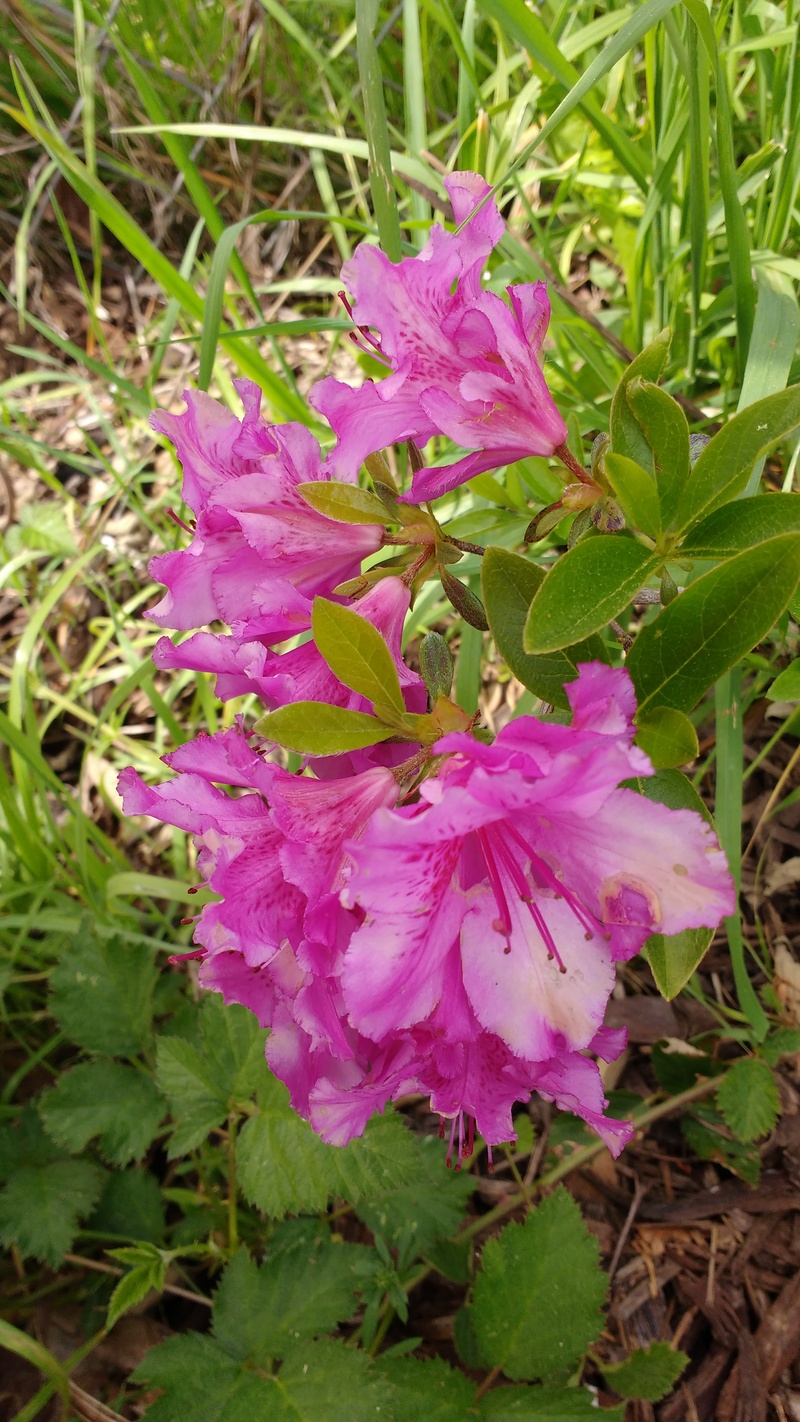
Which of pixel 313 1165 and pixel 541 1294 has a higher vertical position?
pixel 313 1165

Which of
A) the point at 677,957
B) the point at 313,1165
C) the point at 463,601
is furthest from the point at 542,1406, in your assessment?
the point at 463,601

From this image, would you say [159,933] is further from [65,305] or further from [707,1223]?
[65,305]

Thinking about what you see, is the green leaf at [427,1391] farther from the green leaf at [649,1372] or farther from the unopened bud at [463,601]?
the unopened bud at [463,601]

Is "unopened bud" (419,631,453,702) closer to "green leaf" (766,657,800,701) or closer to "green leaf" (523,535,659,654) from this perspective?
"green leaf" (523,535,659,654)

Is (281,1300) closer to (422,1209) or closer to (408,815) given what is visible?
(422,1209)

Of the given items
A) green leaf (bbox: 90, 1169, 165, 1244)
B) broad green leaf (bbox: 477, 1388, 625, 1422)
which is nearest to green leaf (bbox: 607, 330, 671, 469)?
broad green leaf (bbox: 477, 1388, 625, 1422)

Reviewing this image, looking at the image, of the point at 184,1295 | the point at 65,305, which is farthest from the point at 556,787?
the point at 65,305

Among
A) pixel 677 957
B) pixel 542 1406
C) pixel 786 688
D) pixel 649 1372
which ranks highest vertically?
pixel 786 688
